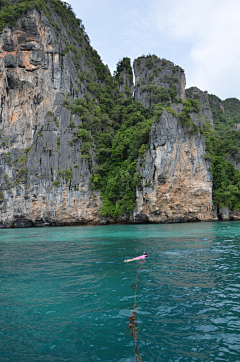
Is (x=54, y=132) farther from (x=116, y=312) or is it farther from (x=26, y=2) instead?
(x=116, y=312)

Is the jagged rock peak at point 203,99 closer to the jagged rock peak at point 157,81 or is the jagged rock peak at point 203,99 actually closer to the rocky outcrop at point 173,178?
the jagged rock peak at point 157,81

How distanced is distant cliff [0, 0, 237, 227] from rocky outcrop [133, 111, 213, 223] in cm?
15

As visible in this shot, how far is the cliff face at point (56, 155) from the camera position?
34.7 m

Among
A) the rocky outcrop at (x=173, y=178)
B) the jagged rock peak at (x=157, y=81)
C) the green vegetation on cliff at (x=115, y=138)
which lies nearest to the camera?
the rocky outcrop at (x=173, y=178)

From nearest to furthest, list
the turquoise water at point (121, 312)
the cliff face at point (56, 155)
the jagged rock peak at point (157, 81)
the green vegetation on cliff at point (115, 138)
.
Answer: the turquoise water at point (121, 312) < the cliff face at point (56, 155) < the green vegetation on cliff at point (115, 138) < the jagged rock peak at point (157, 81)

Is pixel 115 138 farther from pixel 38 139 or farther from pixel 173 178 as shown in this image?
pixel 173 178

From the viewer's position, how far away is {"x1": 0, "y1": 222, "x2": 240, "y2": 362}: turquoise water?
348cm

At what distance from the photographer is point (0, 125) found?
39062 millimetres

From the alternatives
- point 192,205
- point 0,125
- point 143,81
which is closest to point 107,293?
point 192,205

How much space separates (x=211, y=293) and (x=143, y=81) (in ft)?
198

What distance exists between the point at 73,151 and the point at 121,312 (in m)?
35.9

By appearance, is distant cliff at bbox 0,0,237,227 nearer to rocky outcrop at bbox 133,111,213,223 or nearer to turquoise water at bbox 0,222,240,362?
rocky outcrop at bbox 133,111,213,223

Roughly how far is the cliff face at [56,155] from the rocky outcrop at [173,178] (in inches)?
5.7

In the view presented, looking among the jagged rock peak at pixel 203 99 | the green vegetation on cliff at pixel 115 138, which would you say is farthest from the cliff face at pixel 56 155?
the jagged rock peak at pixel 203 99
